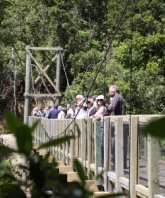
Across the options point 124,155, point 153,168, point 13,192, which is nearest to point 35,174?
point 13,192

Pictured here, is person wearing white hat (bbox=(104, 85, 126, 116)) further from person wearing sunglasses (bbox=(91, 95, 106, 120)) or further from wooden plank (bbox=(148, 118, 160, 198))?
wooden plank (bbox=(148, 118, 160, 198))

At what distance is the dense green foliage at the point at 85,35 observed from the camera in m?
20.9

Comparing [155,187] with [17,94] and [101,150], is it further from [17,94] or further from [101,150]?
[17,94]

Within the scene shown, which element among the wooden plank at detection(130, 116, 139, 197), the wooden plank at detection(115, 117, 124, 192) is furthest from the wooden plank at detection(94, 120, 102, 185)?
the wooden plank at detection(130, 116, 139, 197)

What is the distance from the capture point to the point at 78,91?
21.7m

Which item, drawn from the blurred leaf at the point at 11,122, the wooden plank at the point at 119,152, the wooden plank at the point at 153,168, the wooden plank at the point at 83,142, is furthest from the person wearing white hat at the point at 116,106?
the blurred leaf at the point at 11,122

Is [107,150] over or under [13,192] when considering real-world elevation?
under

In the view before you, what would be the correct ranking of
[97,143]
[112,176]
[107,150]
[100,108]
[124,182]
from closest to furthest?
[124,182] < [112,176] < [107,150] < [97,143] < [100,108]

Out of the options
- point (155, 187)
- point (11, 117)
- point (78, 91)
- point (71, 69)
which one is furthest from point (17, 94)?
point (11, 117)

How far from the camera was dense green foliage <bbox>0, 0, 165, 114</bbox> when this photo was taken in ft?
68.6

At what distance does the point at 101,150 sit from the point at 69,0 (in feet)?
65.4

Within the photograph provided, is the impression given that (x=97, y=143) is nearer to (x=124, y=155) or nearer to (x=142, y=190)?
(x=124, y=155)

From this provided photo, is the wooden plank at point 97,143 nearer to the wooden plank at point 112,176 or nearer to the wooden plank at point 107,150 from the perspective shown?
the wooden plank at point 107,150

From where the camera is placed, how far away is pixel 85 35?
24.4m
